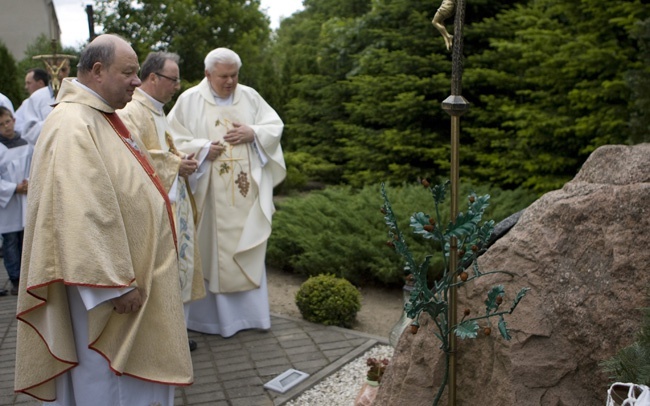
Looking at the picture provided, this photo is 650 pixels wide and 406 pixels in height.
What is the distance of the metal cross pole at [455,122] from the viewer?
8.96 ft

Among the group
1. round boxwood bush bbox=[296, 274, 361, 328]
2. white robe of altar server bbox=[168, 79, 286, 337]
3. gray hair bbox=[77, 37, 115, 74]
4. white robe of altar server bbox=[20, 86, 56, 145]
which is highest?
gray hair bbox=[77, 37, 115, 74]

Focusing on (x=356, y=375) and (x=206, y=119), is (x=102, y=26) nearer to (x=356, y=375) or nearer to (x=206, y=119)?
(x=206, y=119)

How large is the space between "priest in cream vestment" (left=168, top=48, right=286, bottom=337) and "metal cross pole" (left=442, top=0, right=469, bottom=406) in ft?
9.33

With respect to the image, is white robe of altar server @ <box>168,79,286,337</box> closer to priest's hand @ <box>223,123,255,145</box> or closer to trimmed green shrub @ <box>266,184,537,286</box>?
priest's hand @ <box>223,123,255,145</box>

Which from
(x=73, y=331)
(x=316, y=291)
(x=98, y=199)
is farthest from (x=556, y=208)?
(x=316, y=291)

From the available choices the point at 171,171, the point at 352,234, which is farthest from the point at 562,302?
the point at 352,234

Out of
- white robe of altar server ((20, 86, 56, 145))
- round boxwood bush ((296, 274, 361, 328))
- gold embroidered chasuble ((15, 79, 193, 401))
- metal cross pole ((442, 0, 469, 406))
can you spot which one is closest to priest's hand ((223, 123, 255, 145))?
round boxwood bush ((296, 274, 361, 328))

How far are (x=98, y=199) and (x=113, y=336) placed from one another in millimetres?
631

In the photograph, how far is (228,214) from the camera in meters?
5.61

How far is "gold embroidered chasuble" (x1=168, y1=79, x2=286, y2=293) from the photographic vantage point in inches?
219

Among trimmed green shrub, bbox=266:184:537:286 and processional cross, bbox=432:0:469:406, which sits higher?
processional cross, bbox=432:0:469:406

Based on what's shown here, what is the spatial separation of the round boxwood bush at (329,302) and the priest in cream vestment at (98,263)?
2.46 meters

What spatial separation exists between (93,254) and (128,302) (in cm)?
30

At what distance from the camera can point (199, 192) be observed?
561cm
